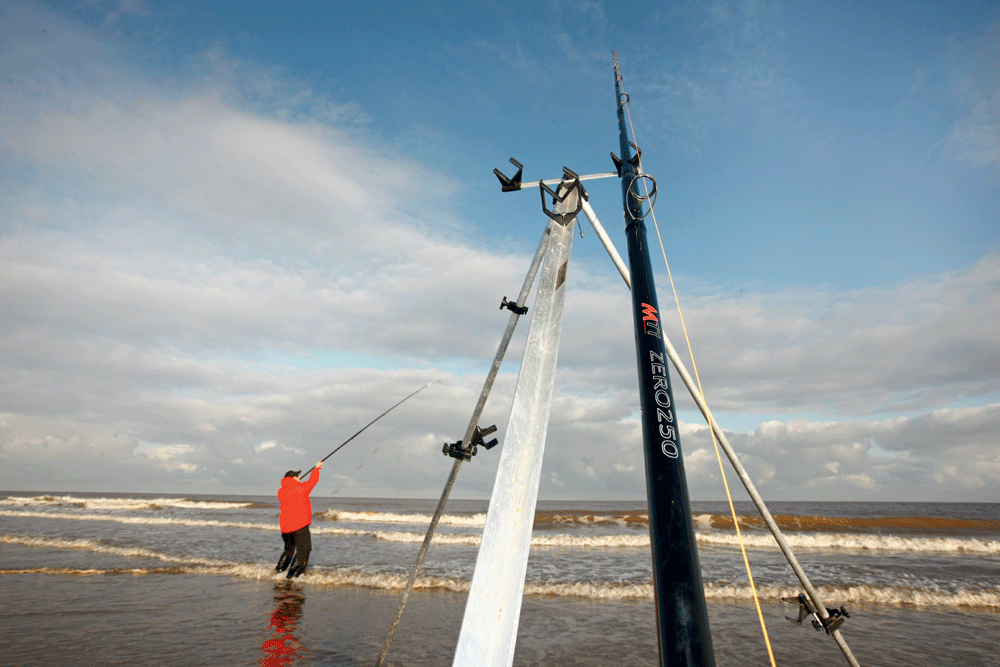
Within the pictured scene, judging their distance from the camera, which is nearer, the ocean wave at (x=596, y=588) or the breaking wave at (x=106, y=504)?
the ocean wave at (x=596, y=588)

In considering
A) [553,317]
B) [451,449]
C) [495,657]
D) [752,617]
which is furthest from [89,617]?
[752,617]

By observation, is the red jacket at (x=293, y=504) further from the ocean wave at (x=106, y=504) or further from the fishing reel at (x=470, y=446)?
the ocean wave at (x=106, y=504)

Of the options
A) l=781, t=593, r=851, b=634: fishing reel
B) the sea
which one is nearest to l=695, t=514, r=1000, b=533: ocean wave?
the sea

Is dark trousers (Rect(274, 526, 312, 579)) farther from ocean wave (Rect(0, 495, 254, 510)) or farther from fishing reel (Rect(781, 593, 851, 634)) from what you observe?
ocean wave (Rect(0, 495, 254, 510))

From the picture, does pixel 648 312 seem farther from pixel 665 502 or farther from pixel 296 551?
pixel 296 551

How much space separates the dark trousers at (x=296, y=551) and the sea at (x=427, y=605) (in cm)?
24

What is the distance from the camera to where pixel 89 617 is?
722cm

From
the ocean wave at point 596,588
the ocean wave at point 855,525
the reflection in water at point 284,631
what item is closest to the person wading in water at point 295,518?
the ocean wave at point 596,588

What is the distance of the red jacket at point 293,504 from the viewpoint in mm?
10172

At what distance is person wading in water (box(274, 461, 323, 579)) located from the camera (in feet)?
33.4

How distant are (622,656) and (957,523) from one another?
35.1 m

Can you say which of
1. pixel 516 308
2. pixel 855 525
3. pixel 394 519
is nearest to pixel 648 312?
pixel 516 308

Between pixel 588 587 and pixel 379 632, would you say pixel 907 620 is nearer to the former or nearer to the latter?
pixel 588 587

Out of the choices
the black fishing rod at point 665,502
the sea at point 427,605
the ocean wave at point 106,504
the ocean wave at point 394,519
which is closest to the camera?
the black fishing rod at point 665,502
